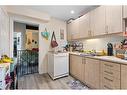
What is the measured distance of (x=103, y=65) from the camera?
2.05m

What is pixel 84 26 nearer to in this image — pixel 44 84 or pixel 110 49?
pixel 110 49

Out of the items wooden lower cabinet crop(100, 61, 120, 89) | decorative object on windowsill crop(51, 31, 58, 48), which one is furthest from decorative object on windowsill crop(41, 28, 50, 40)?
wooden lower cabinet crop(100, 61, 120, 89)

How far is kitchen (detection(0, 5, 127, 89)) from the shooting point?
78.7 inches

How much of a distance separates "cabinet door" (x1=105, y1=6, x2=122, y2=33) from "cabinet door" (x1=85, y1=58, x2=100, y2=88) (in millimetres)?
789

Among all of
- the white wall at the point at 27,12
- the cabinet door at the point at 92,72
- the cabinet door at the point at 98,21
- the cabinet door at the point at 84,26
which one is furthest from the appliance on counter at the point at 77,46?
the white wall at the point at 27,12

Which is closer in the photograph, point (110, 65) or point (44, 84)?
point (110, 65)

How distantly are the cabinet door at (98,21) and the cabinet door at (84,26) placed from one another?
0.64 feet

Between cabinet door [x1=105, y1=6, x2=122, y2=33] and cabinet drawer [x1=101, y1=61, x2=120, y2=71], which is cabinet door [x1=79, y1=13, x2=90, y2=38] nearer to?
cabinet door [x1=105, y1=6, x2=122, y2=33]

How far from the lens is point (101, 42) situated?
116 inches

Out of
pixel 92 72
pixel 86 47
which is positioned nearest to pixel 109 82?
pixel 92 72

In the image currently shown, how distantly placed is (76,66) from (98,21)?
4.84ft
